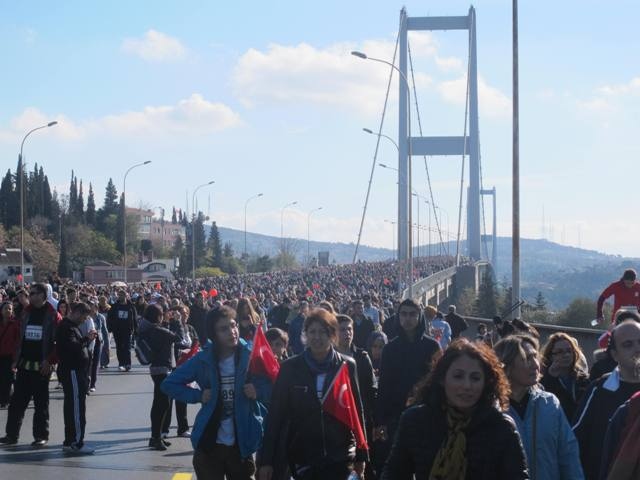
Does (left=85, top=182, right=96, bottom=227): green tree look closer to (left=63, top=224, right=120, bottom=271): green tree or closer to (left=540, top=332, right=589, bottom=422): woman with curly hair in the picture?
(left=63, top=224, right=120, bottom=271): green tree

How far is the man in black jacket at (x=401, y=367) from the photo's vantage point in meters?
7.55

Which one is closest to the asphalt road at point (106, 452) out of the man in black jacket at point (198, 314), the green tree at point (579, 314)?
the man in black jacket at point (198, 314)

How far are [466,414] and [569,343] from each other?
287 cm

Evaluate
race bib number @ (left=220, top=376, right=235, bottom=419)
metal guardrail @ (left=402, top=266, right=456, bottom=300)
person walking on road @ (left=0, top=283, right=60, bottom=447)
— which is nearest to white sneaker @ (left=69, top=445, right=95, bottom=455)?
person walking on road @ (left=0, top=283, right=60, bottom=447)

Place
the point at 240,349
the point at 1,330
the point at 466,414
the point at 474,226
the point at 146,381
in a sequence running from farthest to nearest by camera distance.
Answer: the point at 474,226 < the point at 146,381 < the point at 1,330 < the point at 240,349 < the point at 466,414

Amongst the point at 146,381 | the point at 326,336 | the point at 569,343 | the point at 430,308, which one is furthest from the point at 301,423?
the point at 146,381

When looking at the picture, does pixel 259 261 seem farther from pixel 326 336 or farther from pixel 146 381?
pixel 326 336

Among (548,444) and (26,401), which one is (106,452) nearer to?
(26,401)

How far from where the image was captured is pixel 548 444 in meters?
4.77

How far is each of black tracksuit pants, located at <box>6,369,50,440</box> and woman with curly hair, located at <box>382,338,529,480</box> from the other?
7.84m

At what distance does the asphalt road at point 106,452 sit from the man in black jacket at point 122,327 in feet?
19.6

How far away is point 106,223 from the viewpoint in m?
128

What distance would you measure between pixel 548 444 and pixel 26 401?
7832 millimetres

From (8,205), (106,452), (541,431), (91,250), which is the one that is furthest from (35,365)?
(8,205)
